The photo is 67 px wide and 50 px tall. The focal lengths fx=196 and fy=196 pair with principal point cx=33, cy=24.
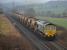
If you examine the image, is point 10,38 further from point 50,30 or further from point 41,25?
point 50,30

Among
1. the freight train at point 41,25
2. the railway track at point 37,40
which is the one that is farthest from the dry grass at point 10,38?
the freight train at point 41,25

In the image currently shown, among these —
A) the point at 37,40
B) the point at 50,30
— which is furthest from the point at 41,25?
the point at 37,40

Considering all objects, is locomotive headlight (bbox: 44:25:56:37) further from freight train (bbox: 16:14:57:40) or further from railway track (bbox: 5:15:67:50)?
railway track (bbox: 5:15:67:50)

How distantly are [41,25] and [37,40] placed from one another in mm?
671

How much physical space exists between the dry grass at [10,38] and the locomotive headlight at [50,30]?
69 cm

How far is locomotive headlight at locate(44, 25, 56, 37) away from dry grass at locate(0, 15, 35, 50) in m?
0.69

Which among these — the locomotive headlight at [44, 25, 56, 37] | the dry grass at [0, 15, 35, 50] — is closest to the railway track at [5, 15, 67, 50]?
the dry grass at [0, 15, 35, 50]

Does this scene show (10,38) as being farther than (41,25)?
No

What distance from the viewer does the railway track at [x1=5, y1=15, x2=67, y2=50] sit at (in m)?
5.27

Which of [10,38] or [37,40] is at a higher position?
[10,38]

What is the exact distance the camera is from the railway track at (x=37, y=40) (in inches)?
207

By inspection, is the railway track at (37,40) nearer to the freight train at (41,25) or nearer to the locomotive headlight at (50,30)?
the freight train at (41,25)

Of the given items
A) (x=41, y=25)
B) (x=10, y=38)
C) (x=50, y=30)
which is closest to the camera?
(x=10, y=38)

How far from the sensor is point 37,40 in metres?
5.38
